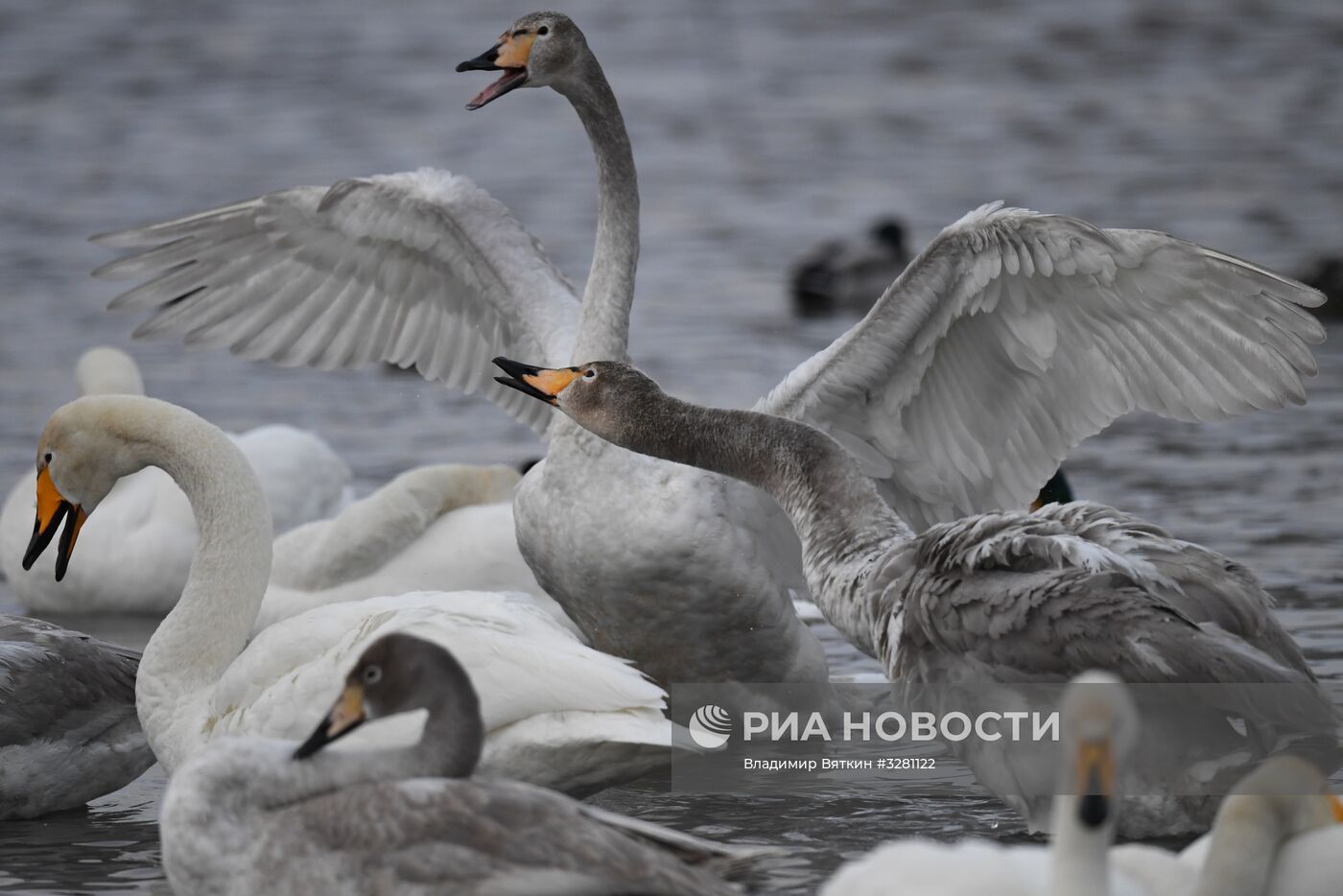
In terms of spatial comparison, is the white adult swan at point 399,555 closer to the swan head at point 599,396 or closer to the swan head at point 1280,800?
the swan head at point 599,396

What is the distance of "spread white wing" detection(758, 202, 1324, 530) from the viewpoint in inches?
264

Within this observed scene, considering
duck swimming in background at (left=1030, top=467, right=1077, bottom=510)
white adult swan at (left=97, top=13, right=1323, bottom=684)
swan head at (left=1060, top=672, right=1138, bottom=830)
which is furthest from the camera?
duck swimming in background at (left=1030, top=467, right=1077, bottom=510)

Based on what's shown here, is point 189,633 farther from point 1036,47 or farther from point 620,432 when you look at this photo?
point 1036,47

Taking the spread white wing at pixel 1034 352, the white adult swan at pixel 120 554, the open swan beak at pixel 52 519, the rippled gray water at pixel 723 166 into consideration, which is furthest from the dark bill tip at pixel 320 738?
the white adult swan at pixel 120 554

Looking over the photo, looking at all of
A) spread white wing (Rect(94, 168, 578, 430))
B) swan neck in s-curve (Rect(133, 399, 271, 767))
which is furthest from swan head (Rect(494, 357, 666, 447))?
spread white wing (Rect(94, 168, 578, 430))

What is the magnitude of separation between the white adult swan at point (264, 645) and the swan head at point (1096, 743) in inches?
64.6

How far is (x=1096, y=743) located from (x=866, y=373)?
10.3ft

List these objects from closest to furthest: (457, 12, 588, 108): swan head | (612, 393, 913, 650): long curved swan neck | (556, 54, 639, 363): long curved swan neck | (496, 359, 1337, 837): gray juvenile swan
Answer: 1. (496, 359, 1337, 837): gray juvenile swan
2. (612, 393, 913, 650): long curved swan neck
3. (556, 54, 639, 363): long curved swan neck
4. (457, 12, 588, 108): swan head

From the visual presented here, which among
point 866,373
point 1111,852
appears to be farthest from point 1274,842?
point 866,373

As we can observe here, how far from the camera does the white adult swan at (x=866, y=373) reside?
22.1 feet

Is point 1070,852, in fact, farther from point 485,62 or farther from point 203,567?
point 485,62

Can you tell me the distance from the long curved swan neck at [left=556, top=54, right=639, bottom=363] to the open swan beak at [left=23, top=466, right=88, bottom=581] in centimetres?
176

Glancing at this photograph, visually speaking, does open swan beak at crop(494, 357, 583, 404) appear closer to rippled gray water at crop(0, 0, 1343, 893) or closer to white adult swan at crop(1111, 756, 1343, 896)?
rippled gray water at crop(0, 0, 1343, 893)

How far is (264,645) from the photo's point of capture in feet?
19.3
